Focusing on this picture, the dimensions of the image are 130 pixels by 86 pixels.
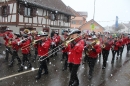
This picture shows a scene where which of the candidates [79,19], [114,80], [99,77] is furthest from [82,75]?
[79,19]

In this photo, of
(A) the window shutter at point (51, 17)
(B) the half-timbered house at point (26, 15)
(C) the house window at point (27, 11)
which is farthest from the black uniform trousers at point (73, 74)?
(A) the window shutter at point (51, 17)

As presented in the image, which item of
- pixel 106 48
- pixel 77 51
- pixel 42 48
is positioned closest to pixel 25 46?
pixel 42 48

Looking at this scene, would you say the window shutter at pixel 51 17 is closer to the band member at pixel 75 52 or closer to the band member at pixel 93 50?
the band member at pixel 93 50

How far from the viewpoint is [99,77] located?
23.5 ft

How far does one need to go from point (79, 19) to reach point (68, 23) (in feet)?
89.0

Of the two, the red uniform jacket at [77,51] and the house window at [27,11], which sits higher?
the house window at [27,11]

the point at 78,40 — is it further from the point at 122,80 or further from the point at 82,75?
the point at 122,80

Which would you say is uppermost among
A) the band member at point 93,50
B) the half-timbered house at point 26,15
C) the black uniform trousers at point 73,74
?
the half-timbered house at point 26,15

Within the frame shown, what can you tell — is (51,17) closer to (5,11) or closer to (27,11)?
(27,11)

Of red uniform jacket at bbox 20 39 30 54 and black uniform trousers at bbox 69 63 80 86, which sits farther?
red uniform jacket at bbox 20 39 30 54

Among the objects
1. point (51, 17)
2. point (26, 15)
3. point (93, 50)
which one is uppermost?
point (51, 17)

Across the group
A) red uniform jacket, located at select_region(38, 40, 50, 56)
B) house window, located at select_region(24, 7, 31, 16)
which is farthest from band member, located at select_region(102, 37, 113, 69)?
house window, located at select_region(24, 7, 31, 16)

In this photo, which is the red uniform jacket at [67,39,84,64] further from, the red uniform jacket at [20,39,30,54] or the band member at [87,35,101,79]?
the red uniform jacket at [20,39,30,54]

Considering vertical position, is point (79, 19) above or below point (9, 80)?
above
